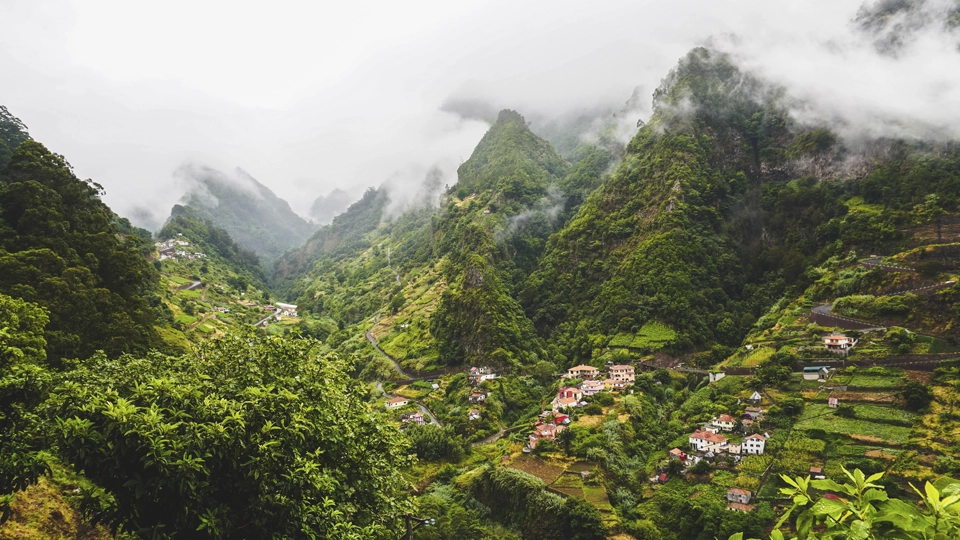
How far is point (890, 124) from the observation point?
206ft

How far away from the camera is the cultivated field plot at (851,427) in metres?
30.3

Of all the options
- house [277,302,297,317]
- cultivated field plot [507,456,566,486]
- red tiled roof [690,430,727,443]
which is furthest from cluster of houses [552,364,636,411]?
house [277,302,297,317]

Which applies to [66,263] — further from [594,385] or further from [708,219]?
[708,219]

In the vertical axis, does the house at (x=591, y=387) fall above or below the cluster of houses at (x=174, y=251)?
below

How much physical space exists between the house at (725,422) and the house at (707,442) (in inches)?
55.7

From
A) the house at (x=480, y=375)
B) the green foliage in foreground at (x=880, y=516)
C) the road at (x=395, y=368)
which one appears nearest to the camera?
the green foliage in foreground at (x=880, y=516)

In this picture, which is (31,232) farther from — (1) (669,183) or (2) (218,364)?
(1) (669,183)

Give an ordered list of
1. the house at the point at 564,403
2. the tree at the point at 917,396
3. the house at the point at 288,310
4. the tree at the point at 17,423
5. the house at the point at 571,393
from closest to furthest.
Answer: the tree at the point at 17,423 → the tree at the point at 917,396 → the house at the point at 564,403 → the house at the point at 571,393 → the house at the point at 288,310

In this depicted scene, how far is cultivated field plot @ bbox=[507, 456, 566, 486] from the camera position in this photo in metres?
34.4

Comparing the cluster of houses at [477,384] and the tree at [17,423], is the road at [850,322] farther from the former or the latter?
the tree at [17,423]

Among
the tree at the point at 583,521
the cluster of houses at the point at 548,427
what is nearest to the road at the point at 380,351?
the cluster of houses at the point at 548,427

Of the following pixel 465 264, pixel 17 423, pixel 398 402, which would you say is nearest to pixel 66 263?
pixel 17 423

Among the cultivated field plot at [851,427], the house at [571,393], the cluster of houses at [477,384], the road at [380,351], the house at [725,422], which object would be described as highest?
the road at [380,351]

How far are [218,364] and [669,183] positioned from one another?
75.5 metres
